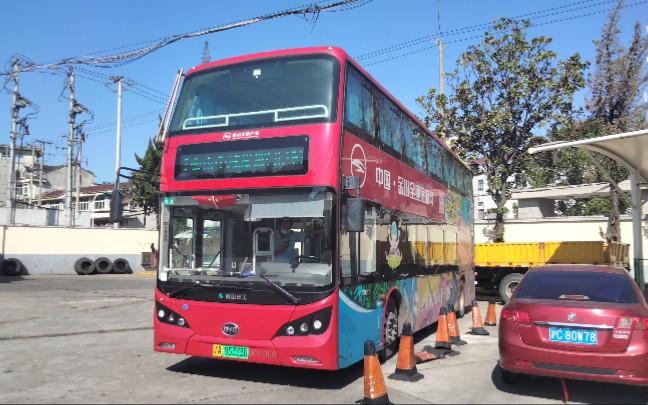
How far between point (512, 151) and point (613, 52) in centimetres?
708

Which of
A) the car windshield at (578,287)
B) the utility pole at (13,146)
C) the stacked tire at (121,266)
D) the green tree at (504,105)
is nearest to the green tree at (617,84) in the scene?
the green tree at (504,105)

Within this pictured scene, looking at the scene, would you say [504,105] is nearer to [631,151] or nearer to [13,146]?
[631,151]

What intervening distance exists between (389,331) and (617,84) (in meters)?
21.4

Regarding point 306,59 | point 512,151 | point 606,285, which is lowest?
point 606,285

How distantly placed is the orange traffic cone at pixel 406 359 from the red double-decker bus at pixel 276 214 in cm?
51

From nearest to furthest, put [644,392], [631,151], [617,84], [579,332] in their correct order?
[579,332], [644,392], [631,151], [617,84]

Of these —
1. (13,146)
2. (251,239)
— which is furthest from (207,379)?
(13,146)

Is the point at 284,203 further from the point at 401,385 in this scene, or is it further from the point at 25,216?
the point at 25,216

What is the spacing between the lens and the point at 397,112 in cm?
852

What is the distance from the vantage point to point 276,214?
6.15m

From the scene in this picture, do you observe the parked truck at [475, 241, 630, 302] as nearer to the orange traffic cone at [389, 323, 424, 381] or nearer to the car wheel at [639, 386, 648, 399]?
the car wheel at [639, 386, 648, 399]

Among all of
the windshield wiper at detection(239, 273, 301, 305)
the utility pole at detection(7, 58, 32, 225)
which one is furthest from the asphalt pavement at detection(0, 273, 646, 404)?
the utility pole at detection(7, 58, 32, 225)

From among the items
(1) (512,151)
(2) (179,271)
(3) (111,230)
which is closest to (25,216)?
(3) (111,230)

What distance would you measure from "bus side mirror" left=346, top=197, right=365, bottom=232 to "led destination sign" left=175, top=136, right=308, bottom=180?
0.68 meters
